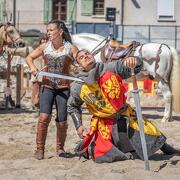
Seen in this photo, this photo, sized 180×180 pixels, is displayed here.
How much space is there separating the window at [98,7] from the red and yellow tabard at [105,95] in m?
28.3

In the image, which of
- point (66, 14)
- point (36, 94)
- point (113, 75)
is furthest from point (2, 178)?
point (66, 14)

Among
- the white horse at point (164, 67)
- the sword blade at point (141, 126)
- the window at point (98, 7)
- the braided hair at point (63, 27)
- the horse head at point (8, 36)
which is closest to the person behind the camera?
the sword blade at point (141, 126)

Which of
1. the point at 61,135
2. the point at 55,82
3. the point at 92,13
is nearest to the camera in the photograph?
the point at 55,82

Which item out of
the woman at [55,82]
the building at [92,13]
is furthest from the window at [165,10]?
the woman at [55,82]

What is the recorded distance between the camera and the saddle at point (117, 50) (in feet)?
31.3

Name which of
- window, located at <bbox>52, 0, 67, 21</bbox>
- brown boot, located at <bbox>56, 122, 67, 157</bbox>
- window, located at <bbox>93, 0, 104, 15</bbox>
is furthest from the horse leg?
window, located at <bbox>52, 0, 67, 21</bbox>

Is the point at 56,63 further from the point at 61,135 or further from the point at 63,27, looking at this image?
the point at 61,135

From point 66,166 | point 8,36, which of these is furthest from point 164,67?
point 66,166

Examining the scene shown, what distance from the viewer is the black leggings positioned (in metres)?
5.79

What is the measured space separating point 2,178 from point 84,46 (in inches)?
228

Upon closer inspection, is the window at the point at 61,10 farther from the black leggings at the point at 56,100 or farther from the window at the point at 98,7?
the black leggings at the point at 56,100

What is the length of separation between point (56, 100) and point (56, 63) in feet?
1.36

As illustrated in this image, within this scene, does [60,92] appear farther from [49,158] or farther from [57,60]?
[49,158]

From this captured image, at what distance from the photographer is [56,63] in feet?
19.1
